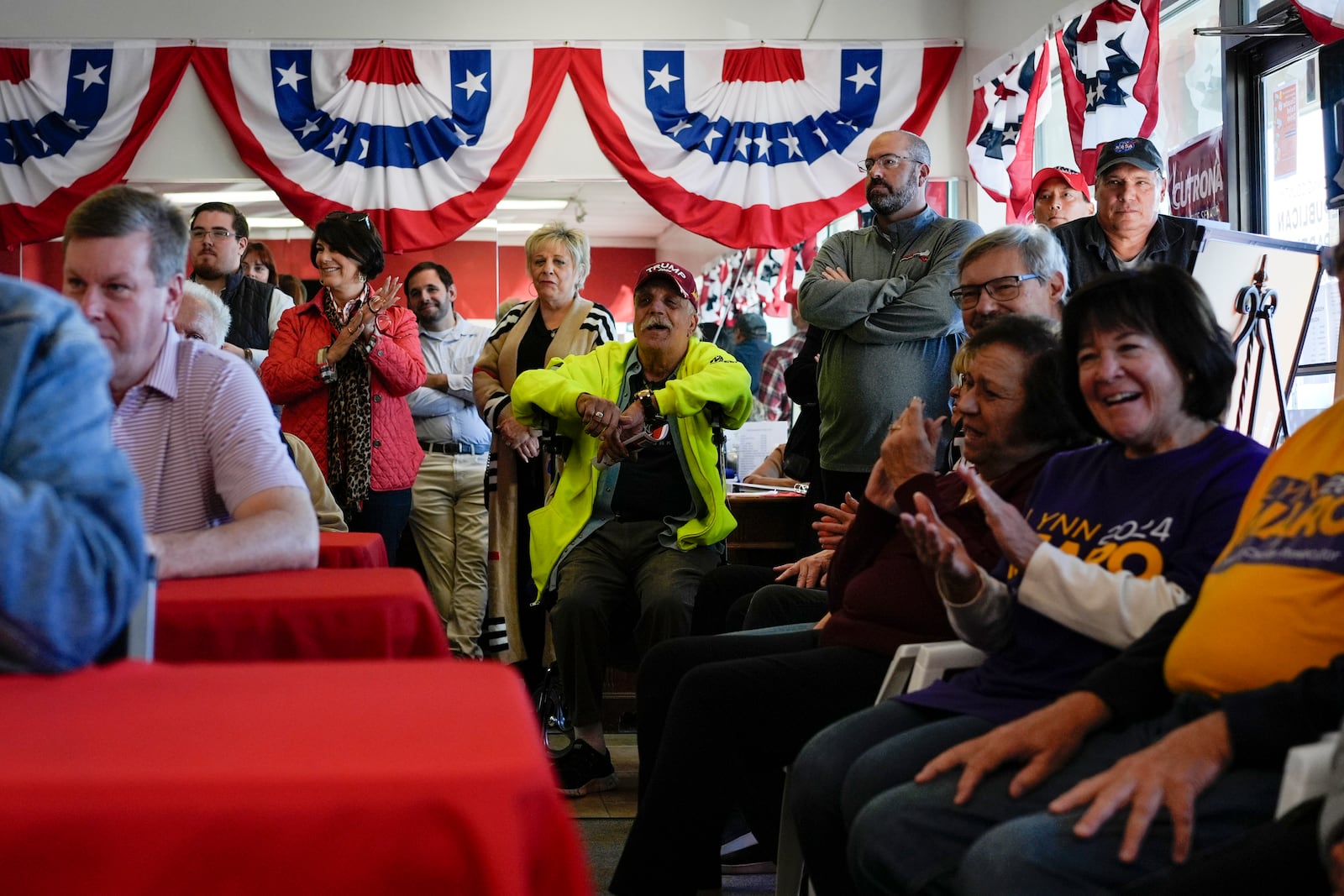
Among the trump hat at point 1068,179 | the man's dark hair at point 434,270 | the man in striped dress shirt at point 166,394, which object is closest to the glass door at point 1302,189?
the trump hat at point 1068,179

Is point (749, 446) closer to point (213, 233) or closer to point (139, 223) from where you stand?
point (213, 233)

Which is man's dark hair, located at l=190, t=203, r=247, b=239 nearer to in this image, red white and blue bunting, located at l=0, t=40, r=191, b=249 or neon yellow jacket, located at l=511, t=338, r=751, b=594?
neon yellow jacket, located at l=511, t=338, r=751, b=594

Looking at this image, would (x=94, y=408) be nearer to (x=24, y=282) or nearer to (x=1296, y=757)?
(x=24, y=282)

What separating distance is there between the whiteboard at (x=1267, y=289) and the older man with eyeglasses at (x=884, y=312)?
3.37 ft

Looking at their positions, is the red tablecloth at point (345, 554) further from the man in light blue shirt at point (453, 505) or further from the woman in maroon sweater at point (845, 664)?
the man in light blue shirt at point (453, 505)

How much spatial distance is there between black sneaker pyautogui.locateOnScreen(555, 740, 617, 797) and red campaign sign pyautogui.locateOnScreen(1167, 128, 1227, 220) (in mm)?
2515

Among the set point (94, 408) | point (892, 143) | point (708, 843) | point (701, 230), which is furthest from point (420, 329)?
point (94, 408)

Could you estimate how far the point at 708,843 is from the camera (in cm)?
212

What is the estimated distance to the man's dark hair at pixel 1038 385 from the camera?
6.74 feet

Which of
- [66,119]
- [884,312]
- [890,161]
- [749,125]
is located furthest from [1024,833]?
[66,119]

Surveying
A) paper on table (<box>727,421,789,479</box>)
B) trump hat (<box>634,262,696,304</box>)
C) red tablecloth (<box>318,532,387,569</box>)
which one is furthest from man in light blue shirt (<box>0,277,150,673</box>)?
paper on table (<box>727,421,789,479</box>)

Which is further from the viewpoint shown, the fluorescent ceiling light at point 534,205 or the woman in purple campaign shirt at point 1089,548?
the fluorescent ceiling light at point 534,205

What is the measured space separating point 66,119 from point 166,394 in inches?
189

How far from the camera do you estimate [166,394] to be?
1781 millimetres
